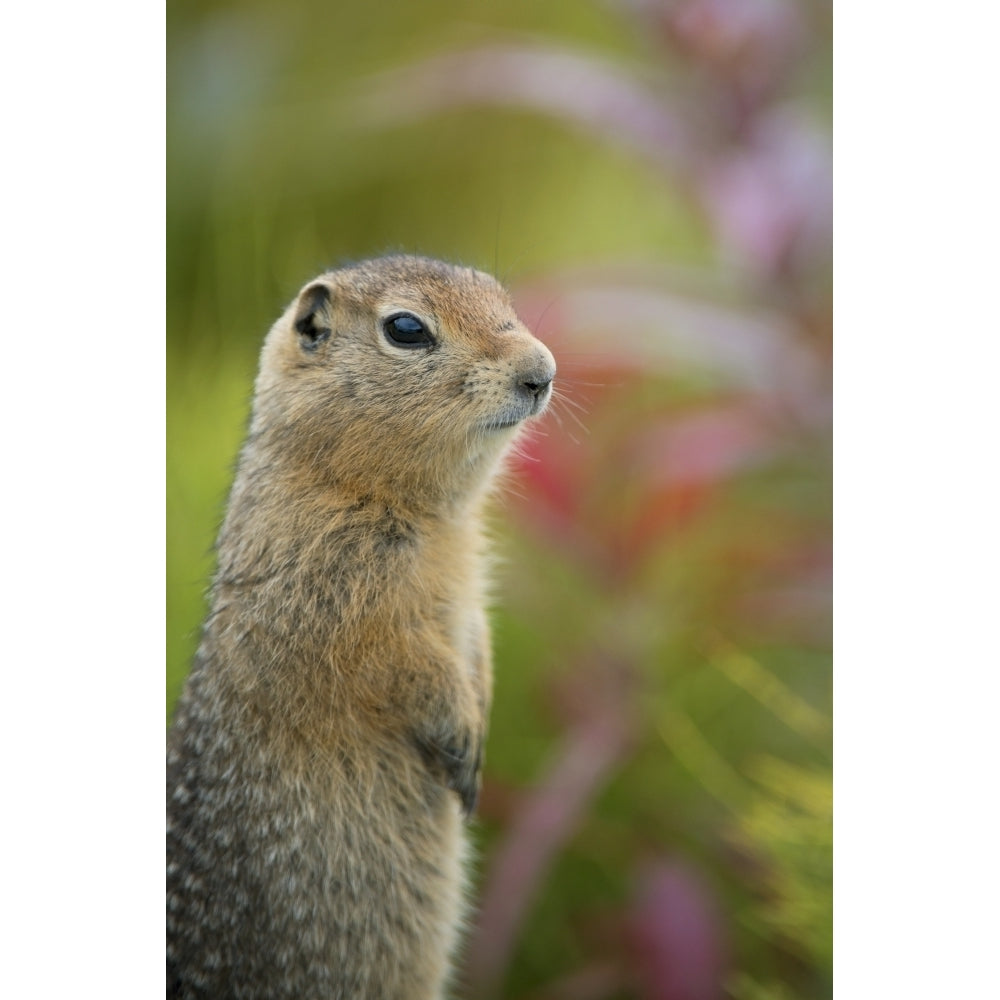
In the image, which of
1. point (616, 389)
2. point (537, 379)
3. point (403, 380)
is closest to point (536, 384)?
point (537, 379)

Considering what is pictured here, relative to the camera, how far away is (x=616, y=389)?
1.71 meters

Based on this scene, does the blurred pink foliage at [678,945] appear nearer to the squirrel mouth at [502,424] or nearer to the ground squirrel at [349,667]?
the ground squirrel at [349,667]

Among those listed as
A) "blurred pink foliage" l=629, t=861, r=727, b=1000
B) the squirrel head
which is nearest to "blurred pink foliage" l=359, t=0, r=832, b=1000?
"blurred pink foliage" l=629, t=861, r=727, b=1000

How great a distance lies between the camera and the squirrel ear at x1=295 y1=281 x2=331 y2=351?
52.7 inches

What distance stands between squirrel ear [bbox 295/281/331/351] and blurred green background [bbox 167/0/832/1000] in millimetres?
317

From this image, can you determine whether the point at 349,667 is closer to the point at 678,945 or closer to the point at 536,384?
the point at 536,384

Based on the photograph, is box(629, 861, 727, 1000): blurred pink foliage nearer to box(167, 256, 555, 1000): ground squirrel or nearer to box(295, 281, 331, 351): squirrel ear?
box(167, 256, 555, 1000): ground squirrel

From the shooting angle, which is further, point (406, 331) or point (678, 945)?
point (678, 945)

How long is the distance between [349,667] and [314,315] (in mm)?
365

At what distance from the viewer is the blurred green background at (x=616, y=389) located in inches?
66.2

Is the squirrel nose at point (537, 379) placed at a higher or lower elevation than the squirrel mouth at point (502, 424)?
higher

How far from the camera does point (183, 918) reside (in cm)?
130

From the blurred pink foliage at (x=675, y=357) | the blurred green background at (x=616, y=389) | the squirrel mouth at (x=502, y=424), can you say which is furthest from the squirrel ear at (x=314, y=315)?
the blurred pink foliage at (x=675, y=357)
